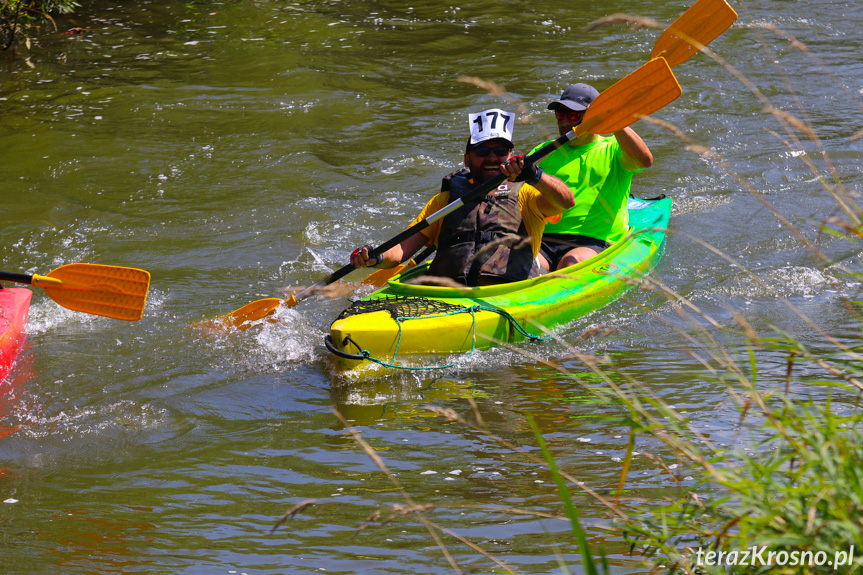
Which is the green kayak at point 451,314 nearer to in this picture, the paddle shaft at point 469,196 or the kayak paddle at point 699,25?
the paddle shaft at point 469,196

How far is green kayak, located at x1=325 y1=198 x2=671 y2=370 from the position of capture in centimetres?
450

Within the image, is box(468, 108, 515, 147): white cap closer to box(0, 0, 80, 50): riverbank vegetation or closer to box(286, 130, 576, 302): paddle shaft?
box(286, 130, 576, 302): paddle shaft

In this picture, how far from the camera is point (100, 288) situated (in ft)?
16.5

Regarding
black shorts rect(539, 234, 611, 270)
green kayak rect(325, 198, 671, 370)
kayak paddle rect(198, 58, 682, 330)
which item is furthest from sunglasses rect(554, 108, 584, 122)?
green kayak rect(325, 198, 671, 370)

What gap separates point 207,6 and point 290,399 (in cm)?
1154

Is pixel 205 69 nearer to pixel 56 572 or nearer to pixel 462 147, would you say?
pixel 462 147

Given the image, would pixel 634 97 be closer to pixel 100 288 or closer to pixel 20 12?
pixel 100 288

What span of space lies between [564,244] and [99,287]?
2965 millimetres

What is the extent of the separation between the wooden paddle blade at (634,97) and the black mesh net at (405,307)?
4.22ft

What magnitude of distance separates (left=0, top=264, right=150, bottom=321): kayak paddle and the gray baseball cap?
9.24 ft

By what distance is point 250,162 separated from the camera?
28.6ft

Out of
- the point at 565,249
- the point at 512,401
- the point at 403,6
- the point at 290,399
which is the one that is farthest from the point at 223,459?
the point at 403,6

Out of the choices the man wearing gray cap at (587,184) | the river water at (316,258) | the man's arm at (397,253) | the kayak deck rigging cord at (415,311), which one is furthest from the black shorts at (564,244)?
the kayak deck rigging cord at (415,311)

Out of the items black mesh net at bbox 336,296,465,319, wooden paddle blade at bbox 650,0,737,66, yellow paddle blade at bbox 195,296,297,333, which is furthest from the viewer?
yellow paddle blade at bbox 195,296,297,333
